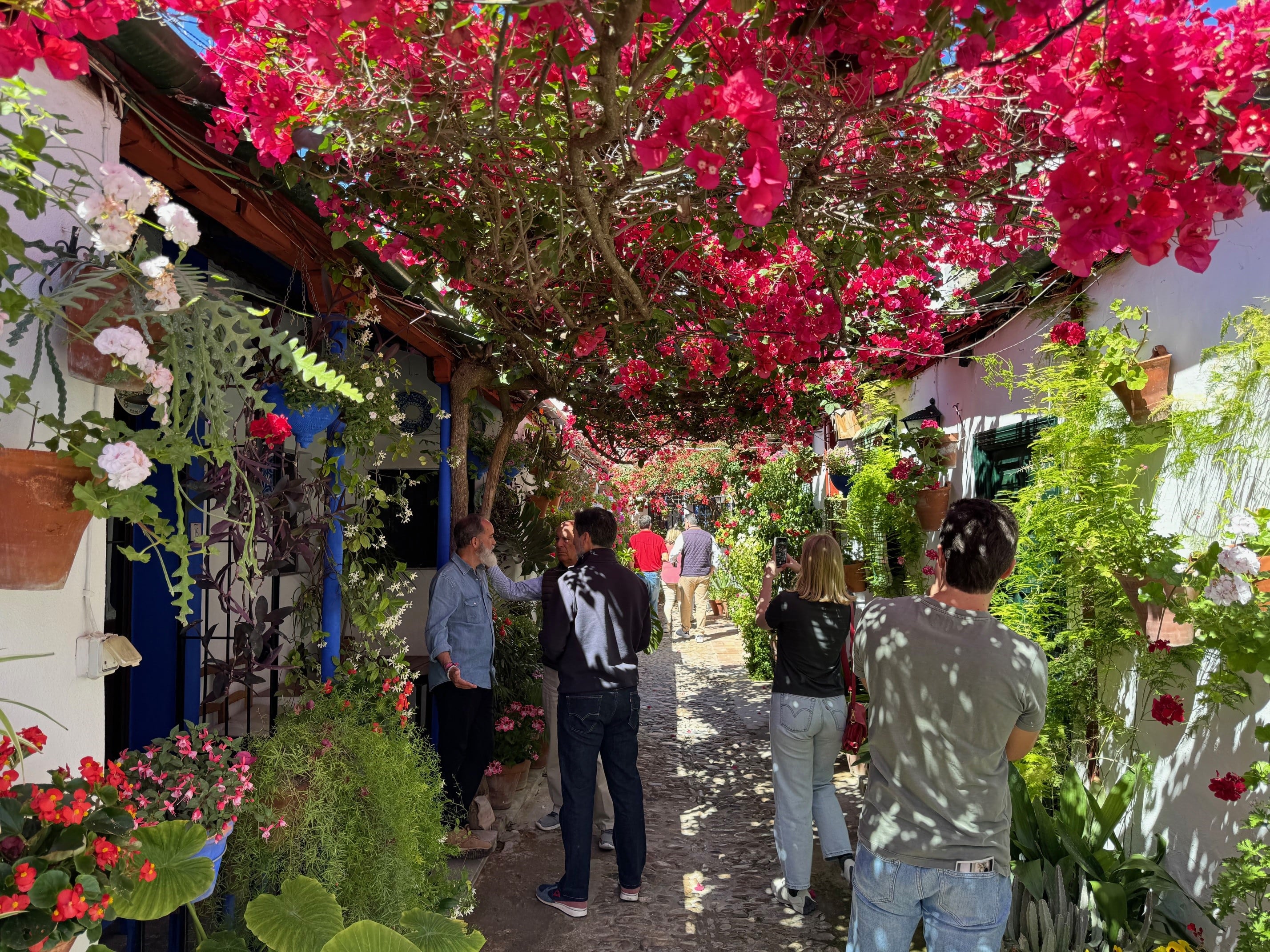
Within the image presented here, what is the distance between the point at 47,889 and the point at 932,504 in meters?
5.43

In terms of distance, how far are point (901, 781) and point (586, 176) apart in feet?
6.56

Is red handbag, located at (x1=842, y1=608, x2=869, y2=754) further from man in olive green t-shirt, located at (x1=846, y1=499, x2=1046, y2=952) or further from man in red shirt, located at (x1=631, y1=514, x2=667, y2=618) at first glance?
man in red shirt, located at (x1=631, y1=514, x2=667, y2=618)

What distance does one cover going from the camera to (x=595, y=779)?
13.3 feet

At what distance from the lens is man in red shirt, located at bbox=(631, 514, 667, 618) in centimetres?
1152

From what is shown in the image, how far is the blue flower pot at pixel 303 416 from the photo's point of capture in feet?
10.6

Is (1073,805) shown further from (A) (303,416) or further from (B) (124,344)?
(B) (124,344)

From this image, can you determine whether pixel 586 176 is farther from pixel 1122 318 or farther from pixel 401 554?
pixel 401 554

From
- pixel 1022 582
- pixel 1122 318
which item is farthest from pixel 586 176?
pixel 1022 582

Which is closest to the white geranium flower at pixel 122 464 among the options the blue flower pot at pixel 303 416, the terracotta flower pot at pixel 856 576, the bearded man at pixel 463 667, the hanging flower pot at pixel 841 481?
the blue flower pot at pixel 303 416

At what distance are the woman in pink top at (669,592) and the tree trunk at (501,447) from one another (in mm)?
7337

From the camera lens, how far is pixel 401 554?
6.58 meters

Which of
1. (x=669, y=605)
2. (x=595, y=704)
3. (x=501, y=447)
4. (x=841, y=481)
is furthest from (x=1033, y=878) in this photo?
(x=669, y=605)

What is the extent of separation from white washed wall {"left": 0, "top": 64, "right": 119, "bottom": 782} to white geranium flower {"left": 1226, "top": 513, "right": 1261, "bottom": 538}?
11.3 ft

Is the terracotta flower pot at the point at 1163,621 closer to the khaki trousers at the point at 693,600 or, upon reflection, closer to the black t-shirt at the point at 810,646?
the black t-shirt at the point at 810,646
